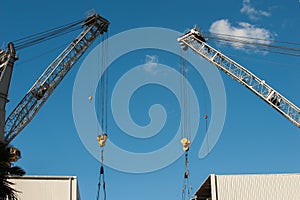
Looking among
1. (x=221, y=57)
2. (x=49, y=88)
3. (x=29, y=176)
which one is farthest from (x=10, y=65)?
(x=221, y=57)

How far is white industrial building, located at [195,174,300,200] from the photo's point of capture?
70812 millimetres

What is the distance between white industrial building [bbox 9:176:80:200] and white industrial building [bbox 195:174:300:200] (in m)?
17.9

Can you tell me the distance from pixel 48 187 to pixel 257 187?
1057 inches

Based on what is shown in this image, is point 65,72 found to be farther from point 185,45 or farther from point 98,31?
point 185,45

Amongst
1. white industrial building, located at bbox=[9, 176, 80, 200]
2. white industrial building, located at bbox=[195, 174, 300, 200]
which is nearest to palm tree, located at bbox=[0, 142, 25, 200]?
white industrial building, located at bbox=[9, 176, 80, 200]

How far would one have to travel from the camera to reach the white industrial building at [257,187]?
232ft

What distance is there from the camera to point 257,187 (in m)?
71.1

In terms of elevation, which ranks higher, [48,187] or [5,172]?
[48,187]

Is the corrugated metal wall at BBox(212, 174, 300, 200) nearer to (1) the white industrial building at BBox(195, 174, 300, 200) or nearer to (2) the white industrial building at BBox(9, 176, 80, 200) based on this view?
(1) the white industrial building at BBox(195, 174, 300, 200)

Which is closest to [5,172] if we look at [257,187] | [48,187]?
[48,187]

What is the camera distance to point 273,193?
7100 cm

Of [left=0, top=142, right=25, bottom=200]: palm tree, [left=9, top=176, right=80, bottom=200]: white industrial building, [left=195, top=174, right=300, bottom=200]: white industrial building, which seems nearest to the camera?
[left=0, top=142, right=25, bottom=200]: palm tree

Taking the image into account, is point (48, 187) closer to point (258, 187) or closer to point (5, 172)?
point (258, 187)

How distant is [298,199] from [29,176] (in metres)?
34.6
